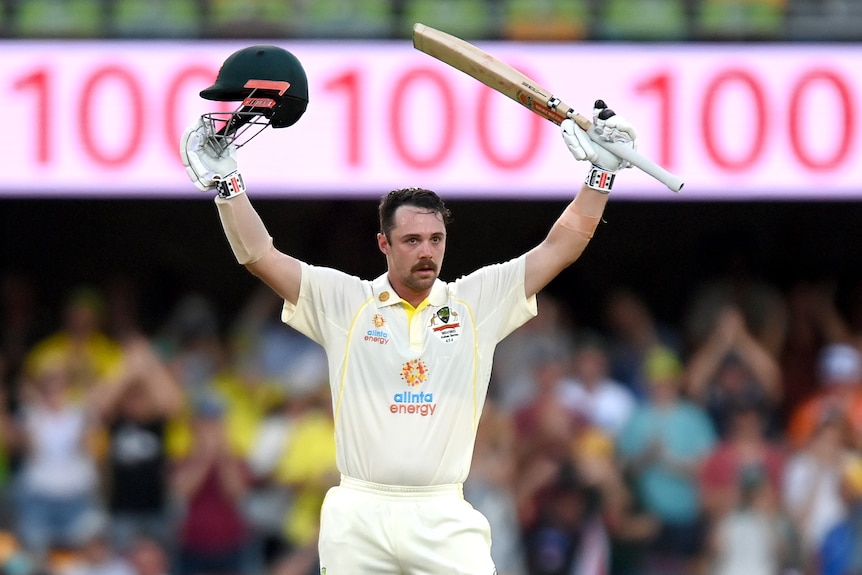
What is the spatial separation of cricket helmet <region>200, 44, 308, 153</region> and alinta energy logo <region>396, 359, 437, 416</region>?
36.3 inches

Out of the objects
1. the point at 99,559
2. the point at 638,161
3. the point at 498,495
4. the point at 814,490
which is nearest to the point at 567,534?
the point at 498,495

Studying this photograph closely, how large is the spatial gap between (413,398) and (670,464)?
440cm

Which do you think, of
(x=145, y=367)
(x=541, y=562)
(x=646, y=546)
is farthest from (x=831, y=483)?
(x=145, y=367)

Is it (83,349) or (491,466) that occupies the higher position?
(83,349)

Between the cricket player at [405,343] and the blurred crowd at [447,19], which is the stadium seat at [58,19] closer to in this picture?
the blurred crowd at [447,19]

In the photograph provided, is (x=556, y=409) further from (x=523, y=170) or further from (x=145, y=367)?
(x=145, y=367)

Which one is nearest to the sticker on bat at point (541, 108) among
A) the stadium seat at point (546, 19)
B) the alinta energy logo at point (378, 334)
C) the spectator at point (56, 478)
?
the alinta energy logo at point (378, 334)

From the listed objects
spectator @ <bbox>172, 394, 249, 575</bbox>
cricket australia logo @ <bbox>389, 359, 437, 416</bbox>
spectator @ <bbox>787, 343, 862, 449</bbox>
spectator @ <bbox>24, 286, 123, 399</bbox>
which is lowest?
spectator @ <bbox>172, 394, 249, 575</bbox>

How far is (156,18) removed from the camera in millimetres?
9375

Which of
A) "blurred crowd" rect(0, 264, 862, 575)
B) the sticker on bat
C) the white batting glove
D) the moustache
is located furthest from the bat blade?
"blurred crowd" rect(0, 264, 862, 575)

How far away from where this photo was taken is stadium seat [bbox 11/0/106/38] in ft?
30.3

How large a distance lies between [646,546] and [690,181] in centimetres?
219

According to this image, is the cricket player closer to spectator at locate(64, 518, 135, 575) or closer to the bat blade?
the bat blade

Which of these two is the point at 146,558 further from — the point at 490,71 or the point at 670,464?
the point at 490,71
